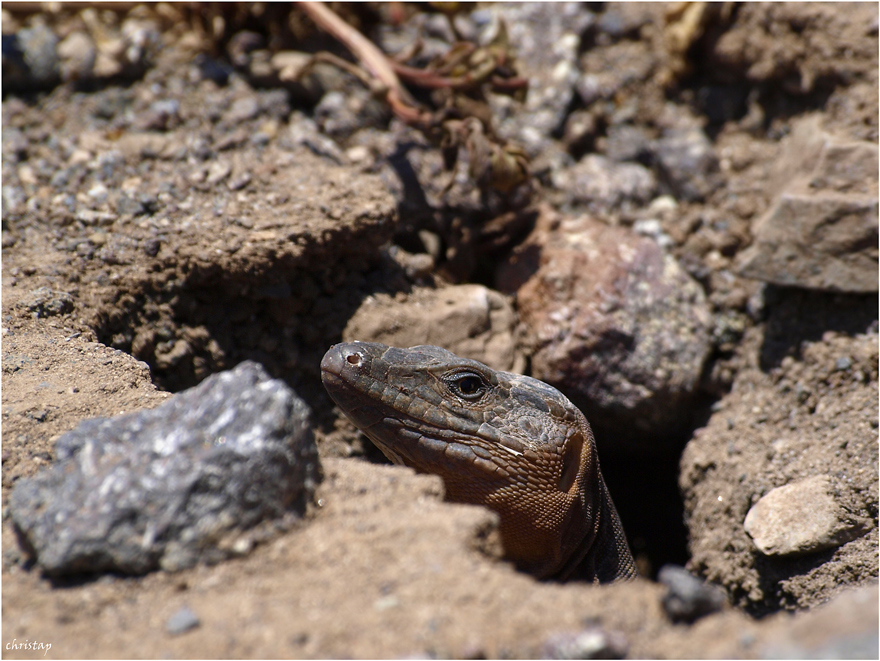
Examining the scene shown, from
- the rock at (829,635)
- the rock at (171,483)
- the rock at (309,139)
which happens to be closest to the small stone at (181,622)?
the rock at (171,483)

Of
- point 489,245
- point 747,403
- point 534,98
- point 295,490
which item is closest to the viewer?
point 295,490

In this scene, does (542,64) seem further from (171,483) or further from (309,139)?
(171,483)

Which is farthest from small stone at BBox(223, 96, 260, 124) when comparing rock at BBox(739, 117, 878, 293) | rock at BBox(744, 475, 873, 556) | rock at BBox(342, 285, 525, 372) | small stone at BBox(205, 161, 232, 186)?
rock at BBox(744, 475, 873, 556)

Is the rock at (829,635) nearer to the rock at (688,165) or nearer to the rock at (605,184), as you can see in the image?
the rock at (605,184)

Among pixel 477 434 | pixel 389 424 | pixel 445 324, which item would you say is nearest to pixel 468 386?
pixel 477 434

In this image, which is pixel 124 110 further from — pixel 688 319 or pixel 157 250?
pixel 688 319

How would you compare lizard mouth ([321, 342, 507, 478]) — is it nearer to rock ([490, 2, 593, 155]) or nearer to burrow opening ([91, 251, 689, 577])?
burrow opening ([91, 251, 689, 577])

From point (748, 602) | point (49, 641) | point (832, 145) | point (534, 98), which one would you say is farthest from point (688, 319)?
point (49, 641)
